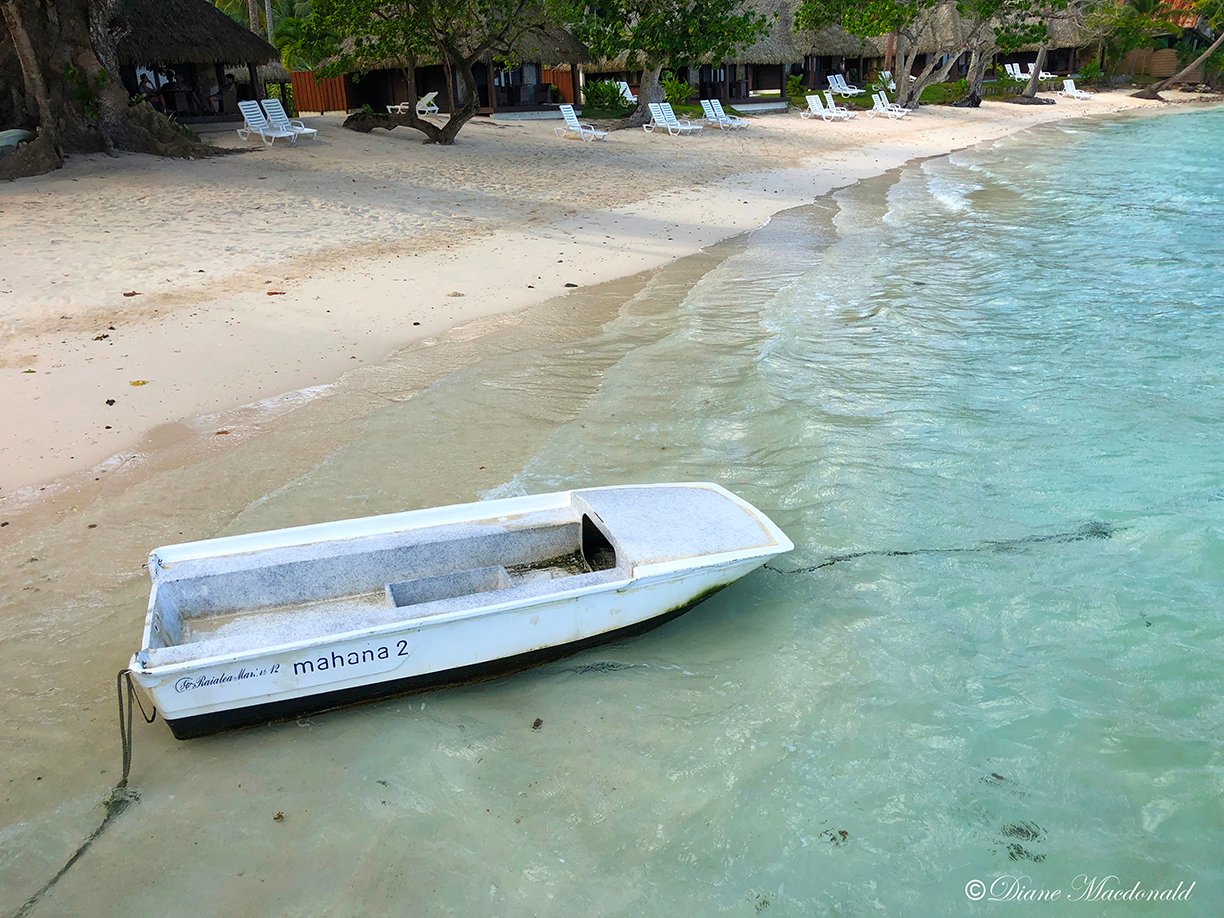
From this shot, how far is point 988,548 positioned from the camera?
5422 mm

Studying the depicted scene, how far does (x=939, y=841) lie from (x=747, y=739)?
0.85 m

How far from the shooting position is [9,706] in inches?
157

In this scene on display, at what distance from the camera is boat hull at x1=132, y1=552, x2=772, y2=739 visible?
354 cm

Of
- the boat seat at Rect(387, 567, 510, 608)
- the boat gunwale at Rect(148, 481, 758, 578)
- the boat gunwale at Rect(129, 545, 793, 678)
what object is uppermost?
the boat gunwale at Rect(148, 481, 758, 578)

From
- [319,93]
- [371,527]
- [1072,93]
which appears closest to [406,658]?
[371,527]

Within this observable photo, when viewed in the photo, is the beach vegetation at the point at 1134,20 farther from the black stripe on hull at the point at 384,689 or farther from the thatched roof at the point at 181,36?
the black stripe on hull at the point at 384,689

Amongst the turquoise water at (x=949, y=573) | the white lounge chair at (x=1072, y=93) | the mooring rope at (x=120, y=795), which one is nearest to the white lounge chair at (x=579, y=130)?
the turquoise water at (x=949, y=573)

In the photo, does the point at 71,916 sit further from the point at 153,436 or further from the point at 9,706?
the point at 153,436

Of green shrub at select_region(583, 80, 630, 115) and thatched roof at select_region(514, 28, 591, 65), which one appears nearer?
thatched roof at select_region(514, 28, 591, 65)

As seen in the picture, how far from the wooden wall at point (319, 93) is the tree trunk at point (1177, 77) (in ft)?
118

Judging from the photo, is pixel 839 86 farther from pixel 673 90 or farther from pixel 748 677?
pixel 748 677

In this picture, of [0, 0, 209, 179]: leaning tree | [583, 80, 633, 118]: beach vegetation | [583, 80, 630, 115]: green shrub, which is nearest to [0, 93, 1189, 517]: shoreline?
[0, 0, 209, 179]: leaning tree

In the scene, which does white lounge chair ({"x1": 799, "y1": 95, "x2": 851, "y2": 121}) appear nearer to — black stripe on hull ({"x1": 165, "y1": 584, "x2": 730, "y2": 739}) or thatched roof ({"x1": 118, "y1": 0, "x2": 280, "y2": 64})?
thatched roof ({"x1": 118, "y1": 0, "x2": 280, "y2": 64})

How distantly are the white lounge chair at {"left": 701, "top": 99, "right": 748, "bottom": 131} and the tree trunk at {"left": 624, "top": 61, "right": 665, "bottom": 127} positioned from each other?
1.53m
